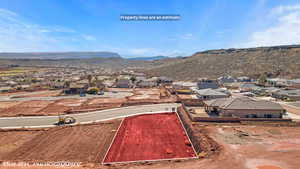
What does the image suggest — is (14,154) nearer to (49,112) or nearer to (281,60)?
(49,112)

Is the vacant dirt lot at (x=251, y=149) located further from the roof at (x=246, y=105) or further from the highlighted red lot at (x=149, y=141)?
the roof at (x=246, y=105)

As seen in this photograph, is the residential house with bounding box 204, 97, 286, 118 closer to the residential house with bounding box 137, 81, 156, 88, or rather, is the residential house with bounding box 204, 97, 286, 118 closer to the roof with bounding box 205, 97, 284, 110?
the roof with bounding box 205, 97, 284, 110

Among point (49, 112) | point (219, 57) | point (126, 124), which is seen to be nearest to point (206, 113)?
point (126, 124)

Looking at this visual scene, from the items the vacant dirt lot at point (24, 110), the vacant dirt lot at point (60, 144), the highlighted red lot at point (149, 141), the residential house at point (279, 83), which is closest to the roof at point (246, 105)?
the highlighted red lot at point (149, 141)

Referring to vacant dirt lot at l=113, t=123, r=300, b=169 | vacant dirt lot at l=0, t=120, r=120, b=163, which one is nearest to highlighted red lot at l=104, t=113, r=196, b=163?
vacant dirt lot at l=0, t=120, r=120, b=163

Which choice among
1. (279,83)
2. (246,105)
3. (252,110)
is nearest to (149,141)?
(246,105)

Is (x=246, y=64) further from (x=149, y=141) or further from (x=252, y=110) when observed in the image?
(x=149, y=141)

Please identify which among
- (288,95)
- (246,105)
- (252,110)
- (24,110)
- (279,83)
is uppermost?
(279,83)
